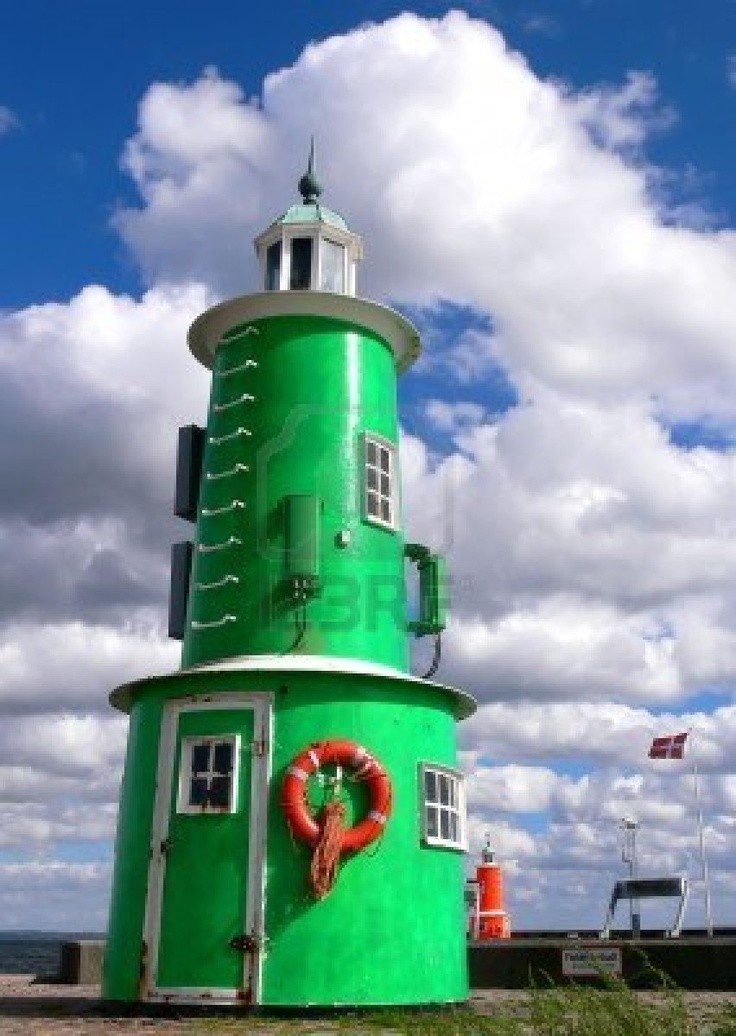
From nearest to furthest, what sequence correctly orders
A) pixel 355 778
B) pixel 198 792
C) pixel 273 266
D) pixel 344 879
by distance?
pixel 344 879 < pixel 355 778 < pixel 198 792 < pixel 273 266

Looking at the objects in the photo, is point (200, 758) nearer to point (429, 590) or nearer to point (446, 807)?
point (446, 807)

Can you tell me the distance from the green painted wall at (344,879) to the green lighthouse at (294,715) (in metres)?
0.03

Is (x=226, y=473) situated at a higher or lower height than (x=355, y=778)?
higher

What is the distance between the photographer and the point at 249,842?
44.4 ft

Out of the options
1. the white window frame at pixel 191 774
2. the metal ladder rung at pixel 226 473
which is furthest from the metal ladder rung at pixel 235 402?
the white window frame at pixel 191 774

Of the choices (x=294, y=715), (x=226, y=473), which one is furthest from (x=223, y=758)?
(x=226, y=473)

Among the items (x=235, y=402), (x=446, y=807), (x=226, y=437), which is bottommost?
(x=446, y=807)

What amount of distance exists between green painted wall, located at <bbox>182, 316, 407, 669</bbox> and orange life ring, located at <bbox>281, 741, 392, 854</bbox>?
162cm

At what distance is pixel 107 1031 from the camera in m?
11.6

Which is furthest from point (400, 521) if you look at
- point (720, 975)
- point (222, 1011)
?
point (720, 975)

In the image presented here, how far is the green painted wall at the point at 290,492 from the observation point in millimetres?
15375

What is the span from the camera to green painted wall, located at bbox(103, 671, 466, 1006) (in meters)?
13.2

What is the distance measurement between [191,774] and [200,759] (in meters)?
0.20

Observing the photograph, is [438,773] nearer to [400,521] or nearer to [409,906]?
[409,906]
